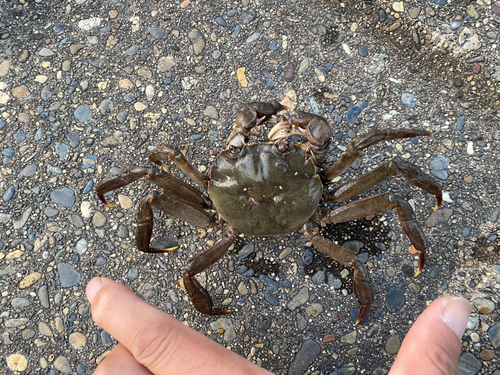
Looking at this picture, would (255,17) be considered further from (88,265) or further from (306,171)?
(88,265)

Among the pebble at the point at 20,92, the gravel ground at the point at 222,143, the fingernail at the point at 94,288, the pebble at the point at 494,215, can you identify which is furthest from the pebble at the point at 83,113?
the pebble at the point at 494,215

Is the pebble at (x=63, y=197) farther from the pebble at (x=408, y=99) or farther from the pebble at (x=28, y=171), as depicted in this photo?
the pebble at (x=408, y=99)

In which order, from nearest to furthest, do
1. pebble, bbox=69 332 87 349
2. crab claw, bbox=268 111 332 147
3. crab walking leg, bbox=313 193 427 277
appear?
crab walking leg, bbox=313 193 427 277, crab claw, bbox=268 111 332 147, pebble, bbox=69 332 87 349

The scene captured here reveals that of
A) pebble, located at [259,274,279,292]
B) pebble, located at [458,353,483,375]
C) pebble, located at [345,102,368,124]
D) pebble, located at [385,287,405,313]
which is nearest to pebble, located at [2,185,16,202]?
pebble, located at [259,274,279,292]

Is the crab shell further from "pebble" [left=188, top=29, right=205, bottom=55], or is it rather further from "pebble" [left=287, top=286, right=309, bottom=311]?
"pebble" [left=188, top=29, right=205, bottom=55]

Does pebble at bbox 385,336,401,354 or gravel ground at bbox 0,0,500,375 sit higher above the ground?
gravel ground at bbox 0,0,500,375

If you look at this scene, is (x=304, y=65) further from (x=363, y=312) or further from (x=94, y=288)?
(x=94, y=288)

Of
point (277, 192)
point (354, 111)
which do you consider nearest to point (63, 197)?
point (277, 192)

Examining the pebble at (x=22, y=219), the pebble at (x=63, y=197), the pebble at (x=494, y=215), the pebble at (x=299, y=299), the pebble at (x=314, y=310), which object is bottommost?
the pebble at (x=314, y=310)
